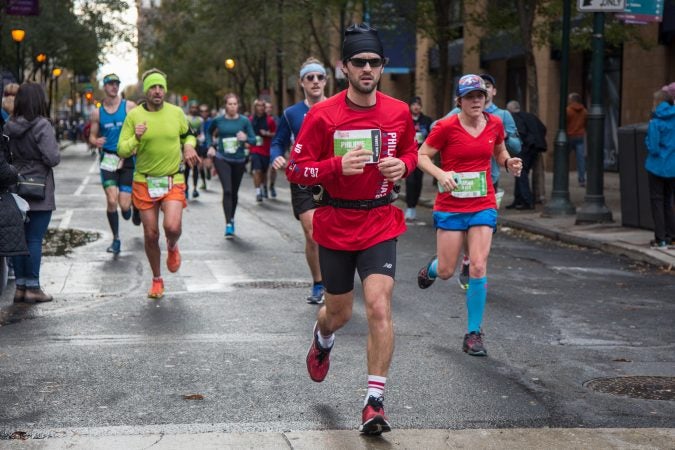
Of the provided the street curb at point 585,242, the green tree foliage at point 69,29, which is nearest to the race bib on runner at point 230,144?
the street curb at point 585,242

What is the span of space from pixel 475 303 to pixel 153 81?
378cm

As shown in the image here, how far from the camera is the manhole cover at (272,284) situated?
10805mm

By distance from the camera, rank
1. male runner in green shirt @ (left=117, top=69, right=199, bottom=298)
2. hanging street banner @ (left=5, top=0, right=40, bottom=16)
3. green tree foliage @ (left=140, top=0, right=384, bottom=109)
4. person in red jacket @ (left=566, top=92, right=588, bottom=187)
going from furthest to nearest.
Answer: hanging street banner @ (left=5, top=0, right=40, bottom=16)
green tree foliage @ (left=140, top=0, right=384, bottom=109)
person in red jacket @ (left=566, top=92, right=588, bottom=187)
male runner in green shirt @ (left=117, top=69, right=199, bottom=298)

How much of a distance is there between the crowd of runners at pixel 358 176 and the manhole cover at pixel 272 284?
2.42 ft

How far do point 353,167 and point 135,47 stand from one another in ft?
181

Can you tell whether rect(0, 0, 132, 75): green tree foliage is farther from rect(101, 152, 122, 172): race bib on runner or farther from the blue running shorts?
the blue running shorts

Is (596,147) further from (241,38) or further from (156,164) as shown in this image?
(241,38)

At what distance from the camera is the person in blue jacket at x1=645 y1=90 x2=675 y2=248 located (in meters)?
13.3

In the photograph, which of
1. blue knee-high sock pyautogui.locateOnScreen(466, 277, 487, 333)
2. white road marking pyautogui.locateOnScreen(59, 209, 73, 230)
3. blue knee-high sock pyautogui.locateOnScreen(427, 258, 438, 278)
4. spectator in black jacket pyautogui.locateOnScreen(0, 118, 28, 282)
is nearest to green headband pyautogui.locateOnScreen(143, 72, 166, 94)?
spectator in black jacket pyautogui.locateOnScreen(0, 118, 28, 282)

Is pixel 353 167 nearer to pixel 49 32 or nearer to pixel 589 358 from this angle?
pixel 589 358

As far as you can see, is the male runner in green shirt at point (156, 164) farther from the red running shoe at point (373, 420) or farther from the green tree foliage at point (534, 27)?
the green tree foliage at point (534, 27)

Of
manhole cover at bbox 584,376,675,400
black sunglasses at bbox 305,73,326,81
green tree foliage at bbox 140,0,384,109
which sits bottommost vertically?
manhole cover at bbox 584,376,675,400

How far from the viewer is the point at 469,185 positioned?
802 centimetres

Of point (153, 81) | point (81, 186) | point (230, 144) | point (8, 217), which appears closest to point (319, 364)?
point (8, 217)
